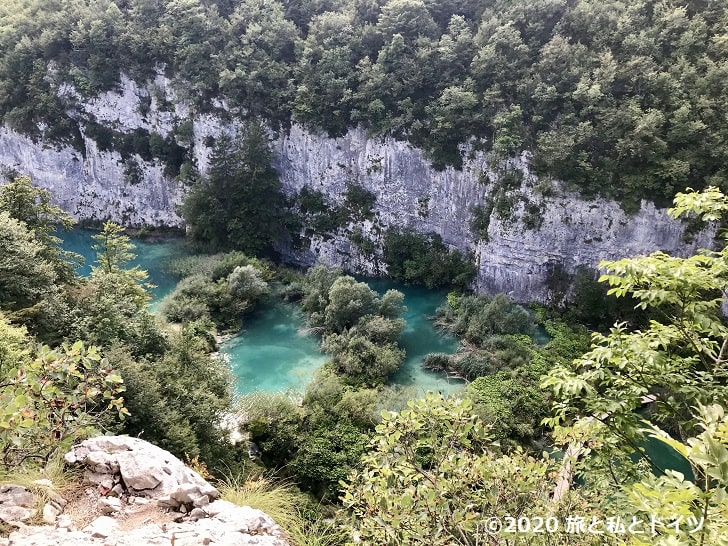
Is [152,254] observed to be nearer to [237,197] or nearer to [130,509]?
[237,197]

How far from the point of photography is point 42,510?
4.15 m

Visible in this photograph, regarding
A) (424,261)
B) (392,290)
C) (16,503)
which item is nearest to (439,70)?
(424,261)

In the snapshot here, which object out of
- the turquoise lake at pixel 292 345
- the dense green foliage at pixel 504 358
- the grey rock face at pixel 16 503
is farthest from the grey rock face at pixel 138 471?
the turquoise lake at pixel 292 345

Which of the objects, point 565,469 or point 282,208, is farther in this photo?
point 282,208

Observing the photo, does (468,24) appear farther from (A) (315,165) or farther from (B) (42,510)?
(B) (42,510)

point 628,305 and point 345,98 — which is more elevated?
point 345,98

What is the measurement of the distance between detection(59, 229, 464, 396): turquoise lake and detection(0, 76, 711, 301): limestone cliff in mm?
3722

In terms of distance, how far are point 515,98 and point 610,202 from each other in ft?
22.2

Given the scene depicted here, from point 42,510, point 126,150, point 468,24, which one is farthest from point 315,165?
point 42,510

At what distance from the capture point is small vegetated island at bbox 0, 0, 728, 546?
383cm

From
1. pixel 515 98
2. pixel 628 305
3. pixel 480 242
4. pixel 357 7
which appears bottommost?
pixel 628 305

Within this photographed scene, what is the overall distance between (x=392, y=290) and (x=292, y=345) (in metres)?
5.11

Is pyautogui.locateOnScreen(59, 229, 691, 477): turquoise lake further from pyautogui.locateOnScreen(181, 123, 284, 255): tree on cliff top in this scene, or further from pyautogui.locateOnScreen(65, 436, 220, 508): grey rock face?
pyautogui.locateOnScreen(65, 436, 220, 508): grey rock face

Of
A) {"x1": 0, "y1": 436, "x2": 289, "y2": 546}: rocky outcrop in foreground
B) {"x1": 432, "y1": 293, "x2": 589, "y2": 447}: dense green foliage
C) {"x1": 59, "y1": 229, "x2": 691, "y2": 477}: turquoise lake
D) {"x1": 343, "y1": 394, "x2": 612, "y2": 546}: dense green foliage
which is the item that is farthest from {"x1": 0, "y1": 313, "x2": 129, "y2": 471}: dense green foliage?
{"x1": 59, "y1": 229, "x2": 691, "y2": 477}: turquoise lake
